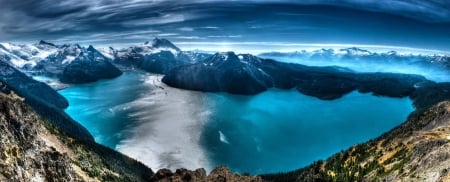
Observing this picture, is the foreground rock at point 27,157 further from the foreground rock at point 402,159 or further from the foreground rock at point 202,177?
the foreground rock at point 402,159

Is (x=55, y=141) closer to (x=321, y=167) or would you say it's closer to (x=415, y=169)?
(x=321, y=167)

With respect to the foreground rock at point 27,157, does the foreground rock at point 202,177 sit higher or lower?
lower

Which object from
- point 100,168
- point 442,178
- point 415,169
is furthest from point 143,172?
point 442,178

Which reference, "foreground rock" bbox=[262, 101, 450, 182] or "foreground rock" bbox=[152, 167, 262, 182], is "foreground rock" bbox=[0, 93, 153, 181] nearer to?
"foreground rock" bbox=[152, 167, 262, 182]

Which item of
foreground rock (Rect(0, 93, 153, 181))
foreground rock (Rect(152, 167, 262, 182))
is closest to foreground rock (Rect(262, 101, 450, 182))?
foreground rock (Rect(152, 167, 262, 182))

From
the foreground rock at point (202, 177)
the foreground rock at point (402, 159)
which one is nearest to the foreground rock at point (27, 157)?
the foreground rock at point (202, 177)

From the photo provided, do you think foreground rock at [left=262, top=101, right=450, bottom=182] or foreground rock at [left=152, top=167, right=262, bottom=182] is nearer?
foreground rock at [left=262, top=101, right=450, bottom=182]

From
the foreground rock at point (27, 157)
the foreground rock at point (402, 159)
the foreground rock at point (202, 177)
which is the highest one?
the foreground rock at point (27, 157)

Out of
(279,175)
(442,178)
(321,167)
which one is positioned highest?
(442,178)
